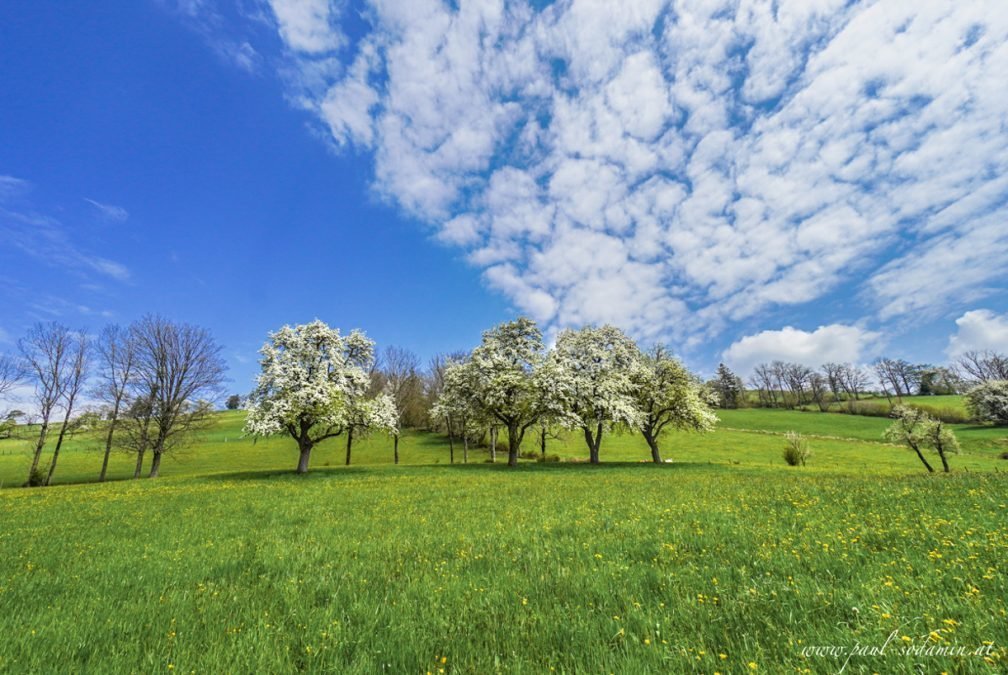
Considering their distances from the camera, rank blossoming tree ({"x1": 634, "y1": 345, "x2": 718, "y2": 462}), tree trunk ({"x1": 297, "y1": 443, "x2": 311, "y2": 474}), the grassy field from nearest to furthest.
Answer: the grassy field → tree trunk ({"x1": 297, "y1": 443, "x2": 311, "y2": 474}) → blossoming tree ({"x1": 634, "y1": 345, "x2": 718, "y2": 462})

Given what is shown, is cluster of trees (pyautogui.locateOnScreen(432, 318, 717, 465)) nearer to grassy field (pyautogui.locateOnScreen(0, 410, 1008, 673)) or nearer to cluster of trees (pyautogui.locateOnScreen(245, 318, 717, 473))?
cluster of trees (pyautogui.locateOnScreen(245, 318, 717, 473))

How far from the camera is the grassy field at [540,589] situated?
4320mm

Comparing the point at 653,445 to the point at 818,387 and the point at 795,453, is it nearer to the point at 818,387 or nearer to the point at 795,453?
the point at 795,453

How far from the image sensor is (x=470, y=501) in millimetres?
17266

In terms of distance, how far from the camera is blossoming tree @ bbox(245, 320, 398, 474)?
113 feet

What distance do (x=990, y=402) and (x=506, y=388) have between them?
106 metres

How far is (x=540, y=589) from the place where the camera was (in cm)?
628

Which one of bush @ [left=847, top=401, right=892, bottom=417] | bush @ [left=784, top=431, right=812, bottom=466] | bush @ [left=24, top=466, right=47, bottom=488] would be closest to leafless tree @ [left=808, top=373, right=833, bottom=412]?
bush @ [left=847, top=401, right=892, bottom=417]

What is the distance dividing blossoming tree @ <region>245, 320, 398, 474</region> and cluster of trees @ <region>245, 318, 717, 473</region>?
9 centimetres

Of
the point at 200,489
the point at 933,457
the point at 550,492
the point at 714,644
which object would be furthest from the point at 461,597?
the point at 933,457

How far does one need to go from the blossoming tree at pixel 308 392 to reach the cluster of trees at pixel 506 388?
3.4 inches

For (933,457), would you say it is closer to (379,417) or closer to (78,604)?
(379,417)

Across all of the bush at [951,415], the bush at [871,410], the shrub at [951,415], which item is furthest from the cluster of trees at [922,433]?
the bush at [871,410]

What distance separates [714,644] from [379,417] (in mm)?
37444
